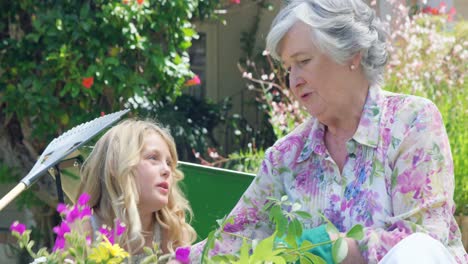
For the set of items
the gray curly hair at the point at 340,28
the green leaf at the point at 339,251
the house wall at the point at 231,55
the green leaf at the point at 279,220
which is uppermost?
the gray curly hair at the point at 340,28

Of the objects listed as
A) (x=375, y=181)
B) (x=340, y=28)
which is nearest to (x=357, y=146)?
(x=375, y=181)

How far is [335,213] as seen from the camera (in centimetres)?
262

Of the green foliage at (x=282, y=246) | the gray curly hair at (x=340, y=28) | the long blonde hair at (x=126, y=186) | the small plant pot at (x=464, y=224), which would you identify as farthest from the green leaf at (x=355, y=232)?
the small plant pot at (x=464, y=224)

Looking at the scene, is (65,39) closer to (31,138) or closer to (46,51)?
(46,51)

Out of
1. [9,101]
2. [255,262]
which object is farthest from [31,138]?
[255,262]

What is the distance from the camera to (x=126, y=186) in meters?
3.12

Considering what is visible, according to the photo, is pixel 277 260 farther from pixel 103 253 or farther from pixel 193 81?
pixel 193 81

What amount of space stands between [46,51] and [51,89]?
214 millimetres

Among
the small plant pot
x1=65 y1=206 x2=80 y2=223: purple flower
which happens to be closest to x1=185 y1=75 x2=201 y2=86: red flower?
the small plant pot

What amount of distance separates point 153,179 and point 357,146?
800 mm

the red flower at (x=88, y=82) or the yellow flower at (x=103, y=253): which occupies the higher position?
the yellow flower at (x=103, y=253)

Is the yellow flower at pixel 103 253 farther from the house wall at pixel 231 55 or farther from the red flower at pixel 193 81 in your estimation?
the house wall at pixel 231 55

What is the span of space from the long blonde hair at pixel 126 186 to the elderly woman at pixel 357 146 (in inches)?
19.3

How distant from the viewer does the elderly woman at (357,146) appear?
247 centimetres
